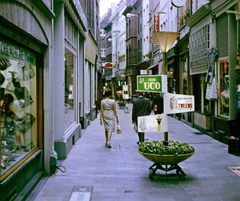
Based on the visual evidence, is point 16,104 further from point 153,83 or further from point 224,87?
point 224,87

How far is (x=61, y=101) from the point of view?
1009 cm

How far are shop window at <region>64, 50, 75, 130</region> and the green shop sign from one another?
12.5ft

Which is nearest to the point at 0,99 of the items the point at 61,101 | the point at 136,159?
the point at 61,101

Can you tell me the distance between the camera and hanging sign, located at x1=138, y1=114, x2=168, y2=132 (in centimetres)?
816

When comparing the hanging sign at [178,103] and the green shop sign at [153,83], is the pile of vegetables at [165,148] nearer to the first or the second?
the hanging sign at [178,103]

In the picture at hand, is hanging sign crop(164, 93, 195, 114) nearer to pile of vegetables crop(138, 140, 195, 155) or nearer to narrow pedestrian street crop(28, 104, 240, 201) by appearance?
pile of vegetables crop(138, 140, 195, 155)

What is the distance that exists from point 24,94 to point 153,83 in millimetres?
2626

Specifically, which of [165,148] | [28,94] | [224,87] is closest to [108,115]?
[224,87]

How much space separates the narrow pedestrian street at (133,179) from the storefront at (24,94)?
592 millimetres

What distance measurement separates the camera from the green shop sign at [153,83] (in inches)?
316

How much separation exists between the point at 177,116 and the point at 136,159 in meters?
14.5

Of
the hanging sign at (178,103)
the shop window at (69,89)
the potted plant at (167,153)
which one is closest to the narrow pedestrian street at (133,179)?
the potted plant at (167,153)

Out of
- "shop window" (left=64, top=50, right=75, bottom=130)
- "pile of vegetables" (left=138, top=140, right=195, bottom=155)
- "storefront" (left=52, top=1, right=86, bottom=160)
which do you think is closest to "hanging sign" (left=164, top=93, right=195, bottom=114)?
"pile of vegetables" (left=138, top=140, right=195, bottom=155)

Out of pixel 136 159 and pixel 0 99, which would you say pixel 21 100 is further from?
pixel 136 159
